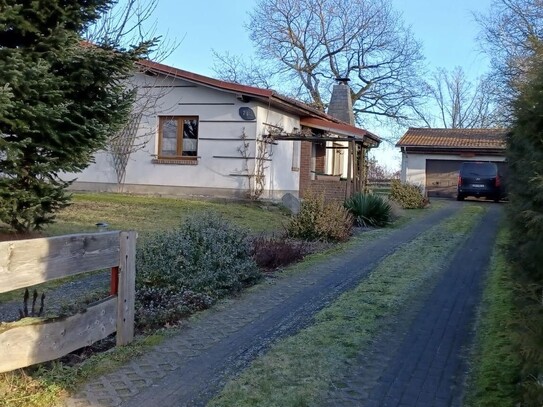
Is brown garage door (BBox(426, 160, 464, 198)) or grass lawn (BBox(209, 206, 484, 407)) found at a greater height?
brown garage door (BBox(426, 160, 464, 198))

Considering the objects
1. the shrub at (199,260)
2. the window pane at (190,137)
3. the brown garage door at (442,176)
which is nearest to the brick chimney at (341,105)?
the brown garage door at (442,176)

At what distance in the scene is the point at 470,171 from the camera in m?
29.2

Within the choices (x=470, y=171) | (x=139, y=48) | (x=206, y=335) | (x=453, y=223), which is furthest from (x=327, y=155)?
(x=206, y=335)

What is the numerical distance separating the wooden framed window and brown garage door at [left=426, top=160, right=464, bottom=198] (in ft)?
64.7

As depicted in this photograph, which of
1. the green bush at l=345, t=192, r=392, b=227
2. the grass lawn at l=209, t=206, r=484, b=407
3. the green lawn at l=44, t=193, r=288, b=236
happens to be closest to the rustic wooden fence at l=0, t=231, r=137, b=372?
the grass lawn at l=209, t=206, r=484, b=407

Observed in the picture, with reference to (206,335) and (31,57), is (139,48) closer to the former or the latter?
(31,57)

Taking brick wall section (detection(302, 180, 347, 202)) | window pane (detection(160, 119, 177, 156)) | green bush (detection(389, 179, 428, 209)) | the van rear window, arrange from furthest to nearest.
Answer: the van rear window < green bush (detection(389, 179, 428, 209)) < brick wall section (detection(302, 180, 347, 202)) < window pane (detection(160, 119, 177, 156))

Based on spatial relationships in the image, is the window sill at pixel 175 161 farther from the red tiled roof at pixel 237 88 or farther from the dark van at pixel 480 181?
the dark van at pixel 480 181

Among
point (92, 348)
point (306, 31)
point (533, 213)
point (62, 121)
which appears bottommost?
point (92, 348)

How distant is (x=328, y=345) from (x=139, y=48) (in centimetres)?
488

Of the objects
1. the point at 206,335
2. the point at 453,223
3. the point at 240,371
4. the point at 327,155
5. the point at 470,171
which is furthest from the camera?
the point at 470,171

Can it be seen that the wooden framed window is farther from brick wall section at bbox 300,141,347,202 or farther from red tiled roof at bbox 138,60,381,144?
brick wall section at bbox 300,141,347,202

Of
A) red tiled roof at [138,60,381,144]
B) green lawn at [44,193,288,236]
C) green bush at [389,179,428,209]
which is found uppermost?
red tiled roof at [138,60,381,144]

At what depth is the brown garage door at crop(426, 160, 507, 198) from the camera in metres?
35.3
